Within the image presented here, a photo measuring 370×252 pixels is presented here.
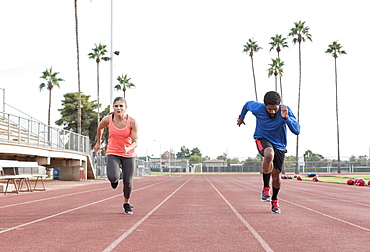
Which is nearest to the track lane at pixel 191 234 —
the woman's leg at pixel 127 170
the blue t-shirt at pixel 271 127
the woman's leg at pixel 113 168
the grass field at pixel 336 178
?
the woman's leg at pixel 127 170

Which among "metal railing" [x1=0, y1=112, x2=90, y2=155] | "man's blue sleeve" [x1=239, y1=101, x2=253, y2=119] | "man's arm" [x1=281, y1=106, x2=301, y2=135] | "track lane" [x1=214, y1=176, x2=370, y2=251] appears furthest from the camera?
"metal railing" [x1=0, y1=112, x2=90, y2=155]

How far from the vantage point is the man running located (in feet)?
25.3

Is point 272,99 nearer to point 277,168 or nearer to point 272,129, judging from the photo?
point 272,129

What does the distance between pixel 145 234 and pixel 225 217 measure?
2480 mm

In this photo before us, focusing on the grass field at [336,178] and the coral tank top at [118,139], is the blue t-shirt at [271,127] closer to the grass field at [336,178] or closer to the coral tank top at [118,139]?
the coral tank top at [118,139]

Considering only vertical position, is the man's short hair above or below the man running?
above

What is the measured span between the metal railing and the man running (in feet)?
46.0

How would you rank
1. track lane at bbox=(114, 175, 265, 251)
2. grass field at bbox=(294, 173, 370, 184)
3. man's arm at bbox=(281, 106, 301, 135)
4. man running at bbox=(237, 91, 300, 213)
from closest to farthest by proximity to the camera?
1. track lane at bbox=(114, 175, 265, 251)
2. man's arm at bbox=(281, 106, 301, 135)
3. man running at bbox=(237, 91, 300, 213)
4. grass field at bbox=(294, 173, 370, 184)

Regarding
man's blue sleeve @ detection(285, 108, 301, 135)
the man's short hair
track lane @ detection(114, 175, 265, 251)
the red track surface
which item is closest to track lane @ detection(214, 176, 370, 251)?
the red track surface

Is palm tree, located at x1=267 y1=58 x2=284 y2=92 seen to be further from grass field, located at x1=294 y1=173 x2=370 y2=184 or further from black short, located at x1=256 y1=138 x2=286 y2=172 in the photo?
black short, located at x1=256 y1=138 x2=286 y2=172

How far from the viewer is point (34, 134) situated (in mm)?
22844

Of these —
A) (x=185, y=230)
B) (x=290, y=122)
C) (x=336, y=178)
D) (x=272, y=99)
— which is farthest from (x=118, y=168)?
(x=336, y=178)

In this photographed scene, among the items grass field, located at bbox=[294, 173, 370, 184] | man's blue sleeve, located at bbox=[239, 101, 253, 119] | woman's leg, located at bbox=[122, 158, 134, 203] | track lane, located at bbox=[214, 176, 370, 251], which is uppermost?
man's blue sleeve, located at bbox=[239, 101, 253, 119]

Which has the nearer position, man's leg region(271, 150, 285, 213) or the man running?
the man running
